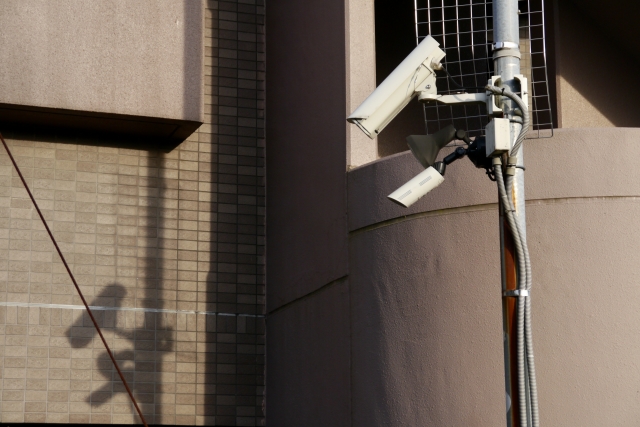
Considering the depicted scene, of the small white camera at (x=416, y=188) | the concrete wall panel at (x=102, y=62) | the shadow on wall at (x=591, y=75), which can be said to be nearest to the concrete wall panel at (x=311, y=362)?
the concrete wall panel at (x=102, y=62)

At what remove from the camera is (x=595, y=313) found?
7.30 metres

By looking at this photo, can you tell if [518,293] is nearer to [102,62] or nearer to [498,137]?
[498,137]

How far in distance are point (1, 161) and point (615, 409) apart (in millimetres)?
5795

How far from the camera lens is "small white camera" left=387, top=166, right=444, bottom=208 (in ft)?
18.5

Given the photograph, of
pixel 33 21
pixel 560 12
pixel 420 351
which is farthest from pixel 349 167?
pixel 560 12

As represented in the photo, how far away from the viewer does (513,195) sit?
5613 mm

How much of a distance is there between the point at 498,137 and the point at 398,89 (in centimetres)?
68

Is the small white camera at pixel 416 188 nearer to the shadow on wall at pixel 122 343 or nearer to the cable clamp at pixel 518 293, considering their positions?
the cable clamp at pixel 518 293

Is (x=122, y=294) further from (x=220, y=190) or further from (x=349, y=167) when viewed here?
(x=349, y=167)

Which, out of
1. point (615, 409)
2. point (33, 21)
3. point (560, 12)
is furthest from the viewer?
point (560, 12)

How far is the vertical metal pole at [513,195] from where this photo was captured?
17.8ft

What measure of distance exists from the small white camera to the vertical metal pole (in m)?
0.42

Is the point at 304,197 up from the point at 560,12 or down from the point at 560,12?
down

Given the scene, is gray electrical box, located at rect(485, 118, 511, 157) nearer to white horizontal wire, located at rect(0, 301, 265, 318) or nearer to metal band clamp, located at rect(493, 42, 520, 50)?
metal band clamp, located at rect(493, 42, 520, 50)
